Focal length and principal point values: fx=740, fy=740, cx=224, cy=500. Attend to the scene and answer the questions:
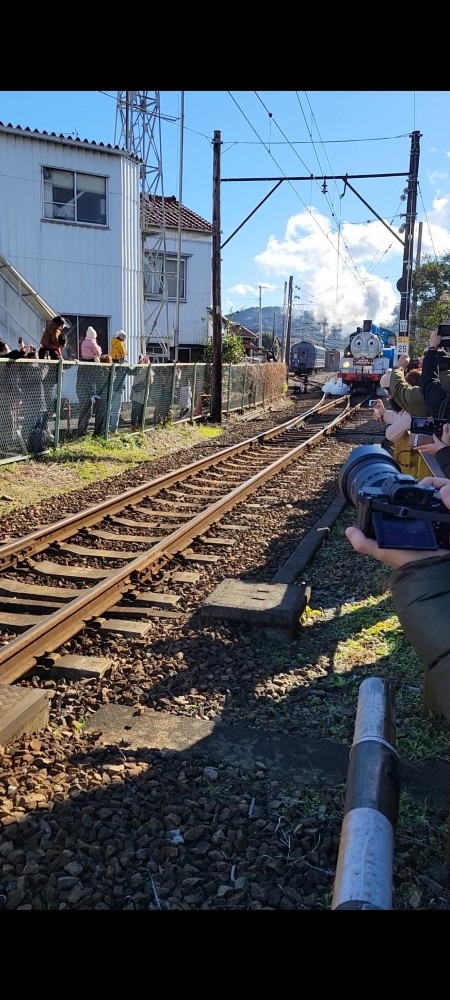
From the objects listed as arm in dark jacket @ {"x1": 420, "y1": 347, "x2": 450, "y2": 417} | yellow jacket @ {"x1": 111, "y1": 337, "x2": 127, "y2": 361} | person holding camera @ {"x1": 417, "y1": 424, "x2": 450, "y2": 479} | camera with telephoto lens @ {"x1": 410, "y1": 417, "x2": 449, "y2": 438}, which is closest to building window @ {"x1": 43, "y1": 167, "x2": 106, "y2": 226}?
yellow jacket @ {"x1": 111, "y1": 337, "x2": 127, "y2": 361}

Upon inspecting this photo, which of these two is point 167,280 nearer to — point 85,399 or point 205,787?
point 85,399

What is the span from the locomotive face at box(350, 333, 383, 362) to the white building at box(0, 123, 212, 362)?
1211 cm

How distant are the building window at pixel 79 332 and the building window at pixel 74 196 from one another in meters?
2.40

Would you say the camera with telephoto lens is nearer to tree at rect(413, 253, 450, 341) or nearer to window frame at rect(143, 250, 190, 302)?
window frame at rect(143, 250, 190, 302)

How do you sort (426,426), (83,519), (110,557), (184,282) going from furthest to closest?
(184,282) < (83,519) < (110,557) < (426,426)

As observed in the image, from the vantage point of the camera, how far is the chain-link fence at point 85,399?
1109 centimetres

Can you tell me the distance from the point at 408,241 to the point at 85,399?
12701 mm

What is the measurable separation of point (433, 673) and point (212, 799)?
1527 millimetres

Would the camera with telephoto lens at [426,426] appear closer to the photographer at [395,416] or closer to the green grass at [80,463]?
the photographer at [395,416]

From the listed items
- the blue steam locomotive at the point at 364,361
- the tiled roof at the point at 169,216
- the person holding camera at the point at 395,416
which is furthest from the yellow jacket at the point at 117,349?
the blue steam locomotive at the point at 364,361

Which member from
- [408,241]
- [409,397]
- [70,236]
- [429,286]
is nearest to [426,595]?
[409,397]

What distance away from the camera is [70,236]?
18688 millimetres
